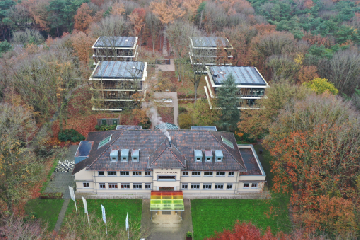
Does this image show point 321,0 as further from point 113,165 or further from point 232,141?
point 113,165

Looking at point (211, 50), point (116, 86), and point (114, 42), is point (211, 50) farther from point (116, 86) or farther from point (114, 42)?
point (116, 86)

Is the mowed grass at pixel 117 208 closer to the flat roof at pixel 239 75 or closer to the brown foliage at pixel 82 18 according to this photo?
the flat roof at pixel 239 75

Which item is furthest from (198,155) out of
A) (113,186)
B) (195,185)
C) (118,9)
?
(118,9)

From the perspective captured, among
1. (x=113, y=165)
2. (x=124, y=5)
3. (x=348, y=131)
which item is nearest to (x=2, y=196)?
(x=113, y=165)

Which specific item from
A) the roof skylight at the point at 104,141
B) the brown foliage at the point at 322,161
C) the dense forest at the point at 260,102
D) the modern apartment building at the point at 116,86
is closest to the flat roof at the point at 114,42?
the dense forest at the point at 260,102

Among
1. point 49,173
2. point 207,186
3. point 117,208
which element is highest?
point 207,186

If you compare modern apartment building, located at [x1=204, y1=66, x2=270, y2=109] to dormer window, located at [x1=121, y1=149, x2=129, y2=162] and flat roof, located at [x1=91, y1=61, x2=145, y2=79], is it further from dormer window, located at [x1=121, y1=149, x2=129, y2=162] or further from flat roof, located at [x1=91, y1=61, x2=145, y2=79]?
dormer window, located at [x1=121, y1=149, x2=129, y2=162]

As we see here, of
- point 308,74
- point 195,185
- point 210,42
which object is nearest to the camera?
point 195,185
